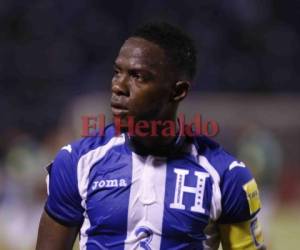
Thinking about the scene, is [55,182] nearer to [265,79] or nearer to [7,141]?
[7,141]

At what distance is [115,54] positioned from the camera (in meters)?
14.4

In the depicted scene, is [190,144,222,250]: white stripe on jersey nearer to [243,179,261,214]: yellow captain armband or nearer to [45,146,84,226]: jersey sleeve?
[243,179,261,214]: yellow captain armband

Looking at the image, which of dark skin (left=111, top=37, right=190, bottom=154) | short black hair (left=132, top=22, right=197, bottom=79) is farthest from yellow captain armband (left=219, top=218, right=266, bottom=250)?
short black hair (left=132, top=22, right=197, bottom=79)

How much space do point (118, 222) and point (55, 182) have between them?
0.28 meters

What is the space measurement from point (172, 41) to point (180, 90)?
0.64ft

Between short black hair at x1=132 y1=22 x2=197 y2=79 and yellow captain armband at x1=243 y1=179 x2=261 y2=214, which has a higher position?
short black hair at x1=132 y1=22 x2=197 y2=79

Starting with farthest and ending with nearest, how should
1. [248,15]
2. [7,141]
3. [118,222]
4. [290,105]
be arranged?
[248,15] → [290,105] → [7,141] → [118,222]

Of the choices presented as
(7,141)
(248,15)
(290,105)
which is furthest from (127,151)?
(248,15)

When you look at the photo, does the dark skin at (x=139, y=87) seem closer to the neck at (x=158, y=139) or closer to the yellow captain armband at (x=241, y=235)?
the neck at (x=158, y=139)

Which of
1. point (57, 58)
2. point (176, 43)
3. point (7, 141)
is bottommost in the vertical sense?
point (7, 141)

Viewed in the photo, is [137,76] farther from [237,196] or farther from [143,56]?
[237,196]

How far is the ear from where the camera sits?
11.3ft

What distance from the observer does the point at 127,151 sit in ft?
11.4

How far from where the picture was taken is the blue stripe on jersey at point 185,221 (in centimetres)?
337
